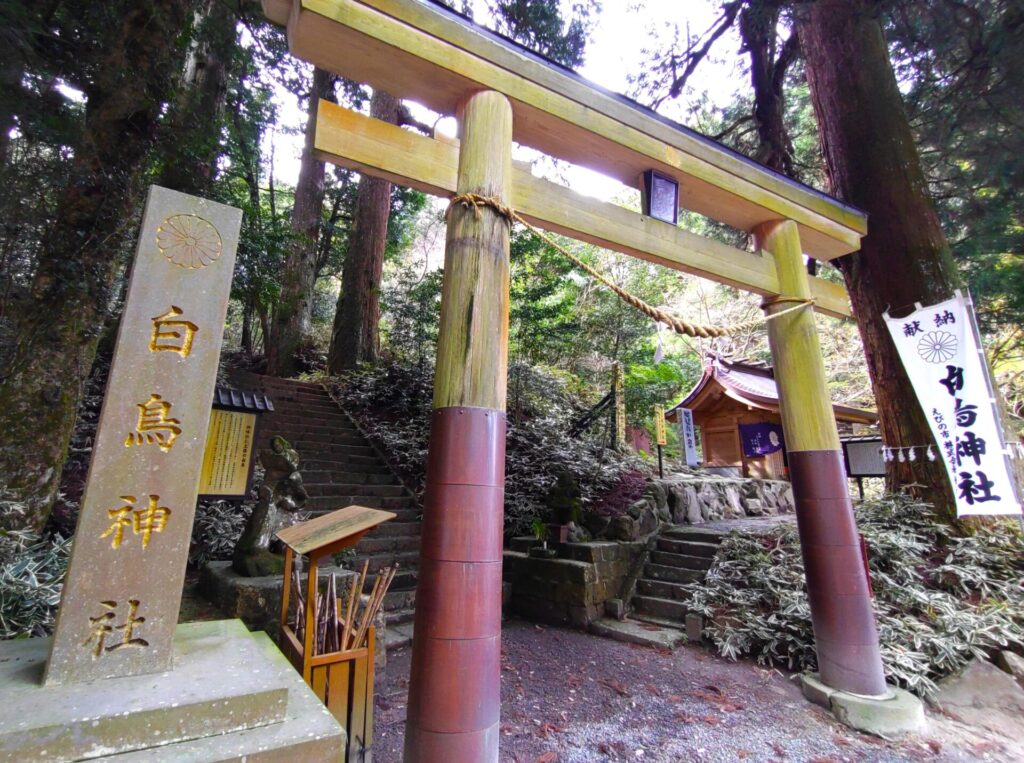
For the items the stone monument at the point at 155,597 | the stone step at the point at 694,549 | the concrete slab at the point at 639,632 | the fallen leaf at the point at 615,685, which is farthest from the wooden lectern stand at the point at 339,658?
the stone step at the point at 694,549

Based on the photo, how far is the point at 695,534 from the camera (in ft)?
21.4

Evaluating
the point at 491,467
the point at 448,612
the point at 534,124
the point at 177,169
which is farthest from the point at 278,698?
the point at 177,169

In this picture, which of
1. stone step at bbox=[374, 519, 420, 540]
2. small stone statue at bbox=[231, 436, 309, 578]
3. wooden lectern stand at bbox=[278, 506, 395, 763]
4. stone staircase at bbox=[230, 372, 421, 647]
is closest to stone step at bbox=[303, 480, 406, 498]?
stone staircase at bbox=[230, 372, 421, 647]

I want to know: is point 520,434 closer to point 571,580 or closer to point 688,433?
point 688,433

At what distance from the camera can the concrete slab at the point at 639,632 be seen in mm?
4800

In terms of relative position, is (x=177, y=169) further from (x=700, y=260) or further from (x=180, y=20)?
(x=700, y=260)

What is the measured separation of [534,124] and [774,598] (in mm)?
4836

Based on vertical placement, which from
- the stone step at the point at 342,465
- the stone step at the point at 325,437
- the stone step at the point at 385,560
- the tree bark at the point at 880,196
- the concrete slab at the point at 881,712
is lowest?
the concrete slab at the point at 881,712

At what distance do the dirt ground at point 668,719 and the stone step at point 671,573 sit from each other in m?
1.24

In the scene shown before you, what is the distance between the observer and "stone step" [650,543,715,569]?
5.92m

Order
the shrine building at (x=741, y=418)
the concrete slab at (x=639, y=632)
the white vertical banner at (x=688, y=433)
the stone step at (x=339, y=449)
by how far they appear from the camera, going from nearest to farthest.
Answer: the concrete slab at (x=639, y=632) → the stone step at (x=339, y=449) → the white vertical banner at (x=688, y=433) → the shrine building at (x=741, y=418)

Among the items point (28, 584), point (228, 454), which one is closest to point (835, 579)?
point (228, 454)

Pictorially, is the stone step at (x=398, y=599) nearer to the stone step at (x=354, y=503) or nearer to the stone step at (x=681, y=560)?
the stone step at (x=354, y=503)

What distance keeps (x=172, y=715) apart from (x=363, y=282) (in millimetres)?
11686
